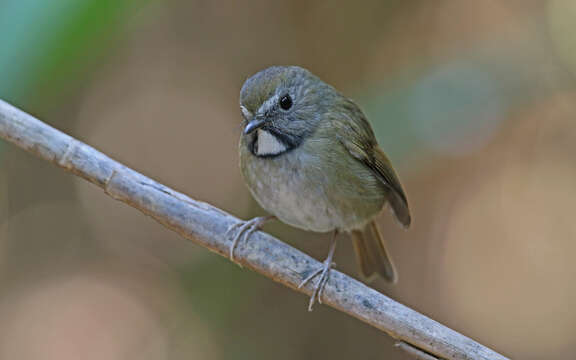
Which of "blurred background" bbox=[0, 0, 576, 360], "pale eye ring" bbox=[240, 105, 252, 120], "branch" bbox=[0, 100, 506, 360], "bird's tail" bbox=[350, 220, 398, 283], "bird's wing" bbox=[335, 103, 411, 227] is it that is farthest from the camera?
"blurred background" bbox=[0, 0, 576, 360]

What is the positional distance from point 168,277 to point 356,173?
2337 millimetres

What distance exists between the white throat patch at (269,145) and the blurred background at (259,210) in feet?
4.23

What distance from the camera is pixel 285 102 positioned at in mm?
3092

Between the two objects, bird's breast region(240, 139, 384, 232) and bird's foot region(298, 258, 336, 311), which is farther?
bird's breast region(240, 139, 384, 232)

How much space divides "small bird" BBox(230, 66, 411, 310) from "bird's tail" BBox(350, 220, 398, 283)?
35cm

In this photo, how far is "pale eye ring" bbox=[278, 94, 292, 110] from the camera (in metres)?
3.07

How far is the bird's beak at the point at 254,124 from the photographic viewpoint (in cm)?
291

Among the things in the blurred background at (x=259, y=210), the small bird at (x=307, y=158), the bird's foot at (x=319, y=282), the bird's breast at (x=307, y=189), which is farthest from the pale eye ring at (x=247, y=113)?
the blurred background at (x=259, y=210)

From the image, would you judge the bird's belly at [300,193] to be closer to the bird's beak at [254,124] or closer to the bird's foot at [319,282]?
the bird's beak at [254,124]

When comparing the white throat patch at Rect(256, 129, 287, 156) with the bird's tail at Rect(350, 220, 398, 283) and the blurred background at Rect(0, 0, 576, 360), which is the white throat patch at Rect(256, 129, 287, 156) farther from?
the blurred background at Rect(0, 0, 576, 360)

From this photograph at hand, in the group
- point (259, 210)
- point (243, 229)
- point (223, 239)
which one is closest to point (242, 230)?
point (243, 229)

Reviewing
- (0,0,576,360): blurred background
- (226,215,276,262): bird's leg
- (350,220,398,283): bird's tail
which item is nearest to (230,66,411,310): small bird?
(226,215,276,262): bird's leg

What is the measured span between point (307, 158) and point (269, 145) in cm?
19

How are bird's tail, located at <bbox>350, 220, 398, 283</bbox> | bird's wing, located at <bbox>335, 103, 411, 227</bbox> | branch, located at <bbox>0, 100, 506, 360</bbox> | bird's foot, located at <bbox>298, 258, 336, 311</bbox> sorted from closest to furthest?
1. branch, located at <bbox>0, 100, 506, 360</bbox>
2. bird's foot, located at <bbox>298, 258, 336, 311</bbox>
3. bird's wing, located at <bbox>335, 103, 411, 227</bbox>
4. bird's tail, located at <bbox>350, 220, 398, 283</bbox>
